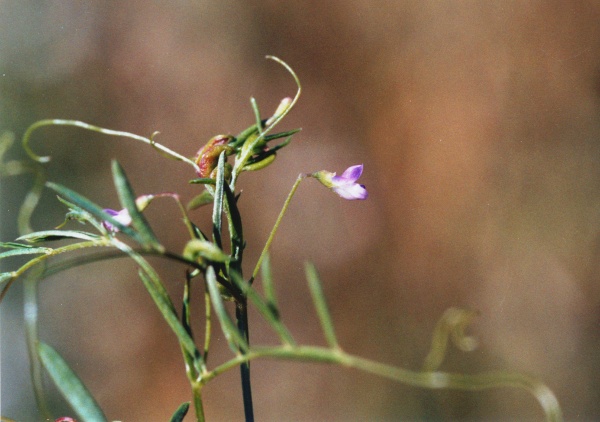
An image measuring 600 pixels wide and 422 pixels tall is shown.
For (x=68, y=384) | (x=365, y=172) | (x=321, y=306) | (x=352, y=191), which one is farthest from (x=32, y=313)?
(x=365, y=172)

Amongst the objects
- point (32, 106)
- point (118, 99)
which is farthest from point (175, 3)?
point (32, 106)

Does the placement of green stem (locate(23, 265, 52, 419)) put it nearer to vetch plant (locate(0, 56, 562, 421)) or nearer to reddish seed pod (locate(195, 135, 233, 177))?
vetch plant (locate(0, 56, 562, 421))

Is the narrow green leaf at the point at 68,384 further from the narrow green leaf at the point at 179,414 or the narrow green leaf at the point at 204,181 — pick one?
the narrow green leaf at the point at 204,181

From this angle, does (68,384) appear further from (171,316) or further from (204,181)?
(204,181)

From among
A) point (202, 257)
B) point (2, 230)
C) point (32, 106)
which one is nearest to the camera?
point (202, 257)

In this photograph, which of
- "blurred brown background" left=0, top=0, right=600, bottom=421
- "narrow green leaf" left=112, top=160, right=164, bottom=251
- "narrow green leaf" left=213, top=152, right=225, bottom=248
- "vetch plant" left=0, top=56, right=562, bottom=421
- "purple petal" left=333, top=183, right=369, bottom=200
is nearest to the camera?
"vetch plant" left=0, top=56, right=562, bottom=421

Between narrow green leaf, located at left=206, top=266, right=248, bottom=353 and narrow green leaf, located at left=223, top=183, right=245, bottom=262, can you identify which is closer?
narrow green leaf, located at left=206, top=266, right=248, bottom=353

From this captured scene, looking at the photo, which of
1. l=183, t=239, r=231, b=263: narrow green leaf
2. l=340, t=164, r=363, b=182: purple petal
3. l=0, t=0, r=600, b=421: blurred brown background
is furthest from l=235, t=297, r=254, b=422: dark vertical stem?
l=0, t=0, r=600, b=421: blurred brown background

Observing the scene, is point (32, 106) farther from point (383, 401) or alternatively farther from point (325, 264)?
point (383, 401)
